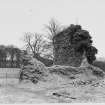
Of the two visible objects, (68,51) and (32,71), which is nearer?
(32,71)

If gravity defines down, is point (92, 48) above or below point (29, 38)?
below

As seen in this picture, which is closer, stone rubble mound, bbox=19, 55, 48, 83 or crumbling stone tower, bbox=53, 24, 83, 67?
stone rubble mound, bbox=19, 55, 48, 83

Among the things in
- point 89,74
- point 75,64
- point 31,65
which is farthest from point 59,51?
point 31,65

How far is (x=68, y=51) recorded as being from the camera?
27078mm

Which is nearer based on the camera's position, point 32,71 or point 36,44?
point 32,71

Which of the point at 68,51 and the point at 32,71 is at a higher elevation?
the point at 68,51

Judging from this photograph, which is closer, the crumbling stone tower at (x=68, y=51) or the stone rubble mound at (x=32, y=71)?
the stone rubble mound at (x=32, y=71)

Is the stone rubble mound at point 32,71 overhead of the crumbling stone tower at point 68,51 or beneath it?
beneath

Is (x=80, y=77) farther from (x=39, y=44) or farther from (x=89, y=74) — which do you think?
(x=39, y=44)

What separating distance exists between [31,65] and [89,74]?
705cm

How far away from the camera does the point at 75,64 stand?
2627 cm

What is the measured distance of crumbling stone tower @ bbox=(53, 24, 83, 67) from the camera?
26234mm

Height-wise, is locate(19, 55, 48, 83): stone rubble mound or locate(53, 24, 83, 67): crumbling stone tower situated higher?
locate(53, 24, 83, 67): crumbling stone tower

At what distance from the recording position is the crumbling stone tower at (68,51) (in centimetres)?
2623
